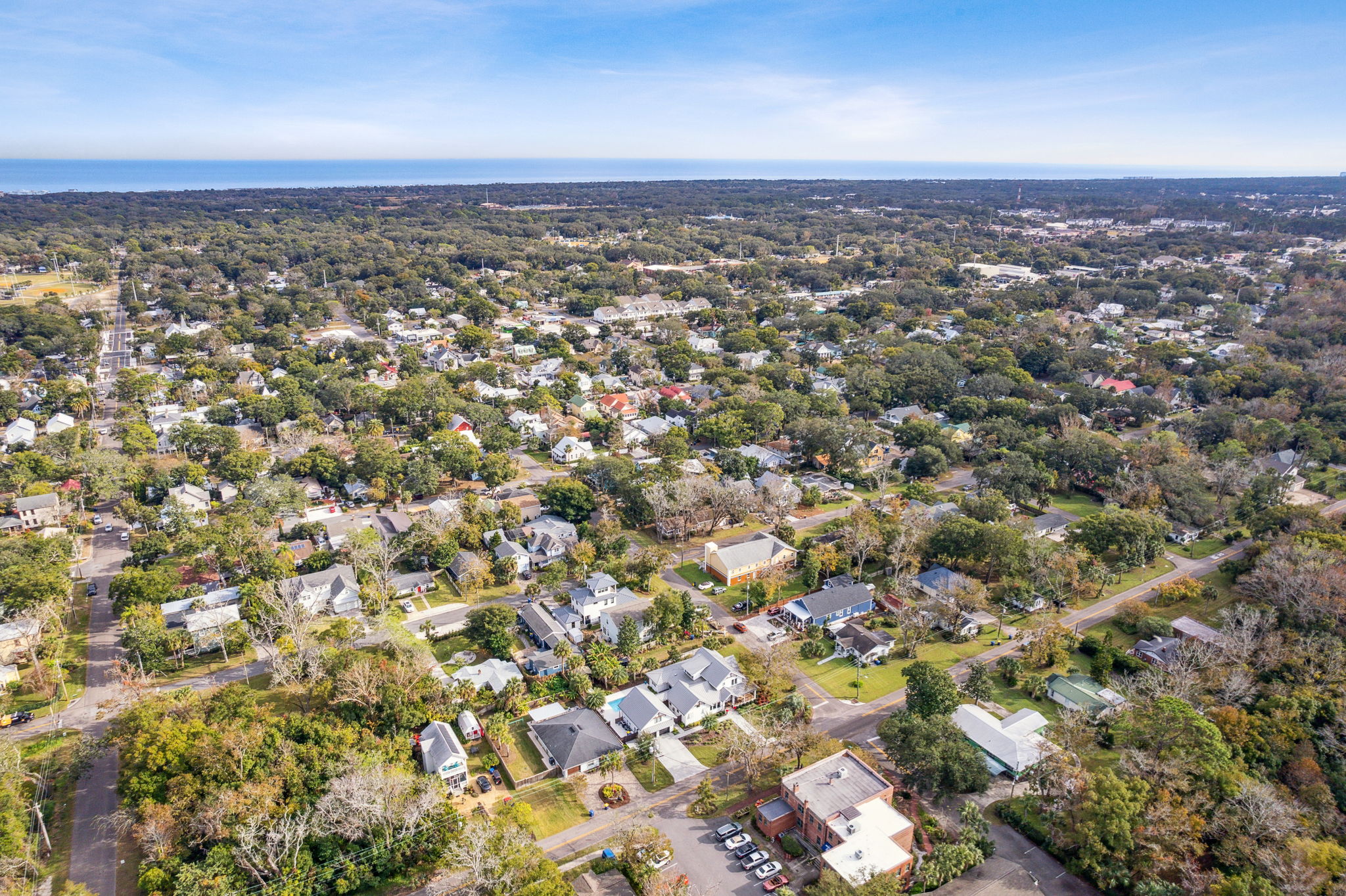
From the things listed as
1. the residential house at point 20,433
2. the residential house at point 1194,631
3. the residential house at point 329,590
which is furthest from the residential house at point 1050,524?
the residential house at point 20,433

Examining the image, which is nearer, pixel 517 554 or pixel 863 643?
pixel 863 643

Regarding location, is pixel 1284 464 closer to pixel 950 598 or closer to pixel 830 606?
pixel 950 598

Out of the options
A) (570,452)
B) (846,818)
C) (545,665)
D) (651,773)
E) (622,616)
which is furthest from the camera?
(570,452)

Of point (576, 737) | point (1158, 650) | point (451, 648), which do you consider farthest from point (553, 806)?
point (1158, 650)

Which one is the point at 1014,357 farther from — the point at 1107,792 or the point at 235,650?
the point at 235,650

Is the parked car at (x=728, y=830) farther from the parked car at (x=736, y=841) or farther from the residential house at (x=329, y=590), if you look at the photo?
the residential house at (x=329, y=590)

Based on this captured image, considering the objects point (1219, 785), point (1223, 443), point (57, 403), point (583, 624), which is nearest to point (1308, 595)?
point (1219, 785)

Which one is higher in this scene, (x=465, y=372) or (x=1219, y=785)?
(x=465, y=372)
